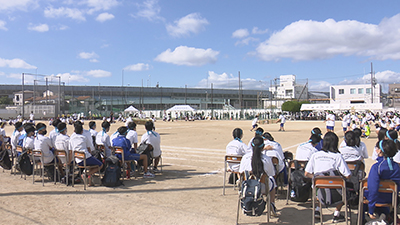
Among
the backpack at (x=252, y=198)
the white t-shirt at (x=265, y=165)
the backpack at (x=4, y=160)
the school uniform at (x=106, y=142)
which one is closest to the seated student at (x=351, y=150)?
the white t-shirt at (x=265, y=165)

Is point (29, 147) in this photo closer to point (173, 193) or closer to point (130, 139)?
point (130, 139)

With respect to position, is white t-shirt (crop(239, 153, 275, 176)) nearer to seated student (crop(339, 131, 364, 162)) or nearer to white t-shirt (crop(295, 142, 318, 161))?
white t-shirt (crop(295, 142, 318, 161))

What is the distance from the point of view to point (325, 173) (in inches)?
181

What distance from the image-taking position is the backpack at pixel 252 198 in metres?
4.30

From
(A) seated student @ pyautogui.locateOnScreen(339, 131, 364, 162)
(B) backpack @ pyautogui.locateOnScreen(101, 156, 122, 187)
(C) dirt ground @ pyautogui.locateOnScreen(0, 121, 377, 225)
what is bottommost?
(C) dirt ground @ pyautogui.locateOnScreen(0, 121, 377, 225)

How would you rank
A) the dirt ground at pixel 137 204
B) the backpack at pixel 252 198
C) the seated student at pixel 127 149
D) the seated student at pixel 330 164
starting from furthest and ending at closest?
the seated student at pixel 127 149 < the dirt ground at pixel 137 204 < the seated student at pixel 330 164 < the backpack at pixel 252 198

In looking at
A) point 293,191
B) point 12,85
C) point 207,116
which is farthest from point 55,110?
point 293,191

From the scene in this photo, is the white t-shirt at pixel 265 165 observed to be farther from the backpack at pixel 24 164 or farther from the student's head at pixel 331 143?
the backpack at pixel 24 164

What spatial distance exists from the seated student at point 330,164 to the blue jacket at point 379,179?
0.47m

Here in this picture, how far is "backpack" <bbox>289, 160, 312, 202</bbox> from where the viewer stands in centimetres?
528

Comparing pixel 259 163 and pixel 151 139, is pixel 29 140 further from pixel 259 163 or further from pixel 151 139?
pixel 259 163

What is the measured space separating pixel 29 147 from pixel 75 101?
217 feet

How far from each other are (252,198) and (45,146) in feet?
18.4

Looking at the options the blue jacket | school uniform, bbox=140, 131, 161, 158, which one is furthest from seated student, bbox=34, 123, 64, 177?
the blue jacket
